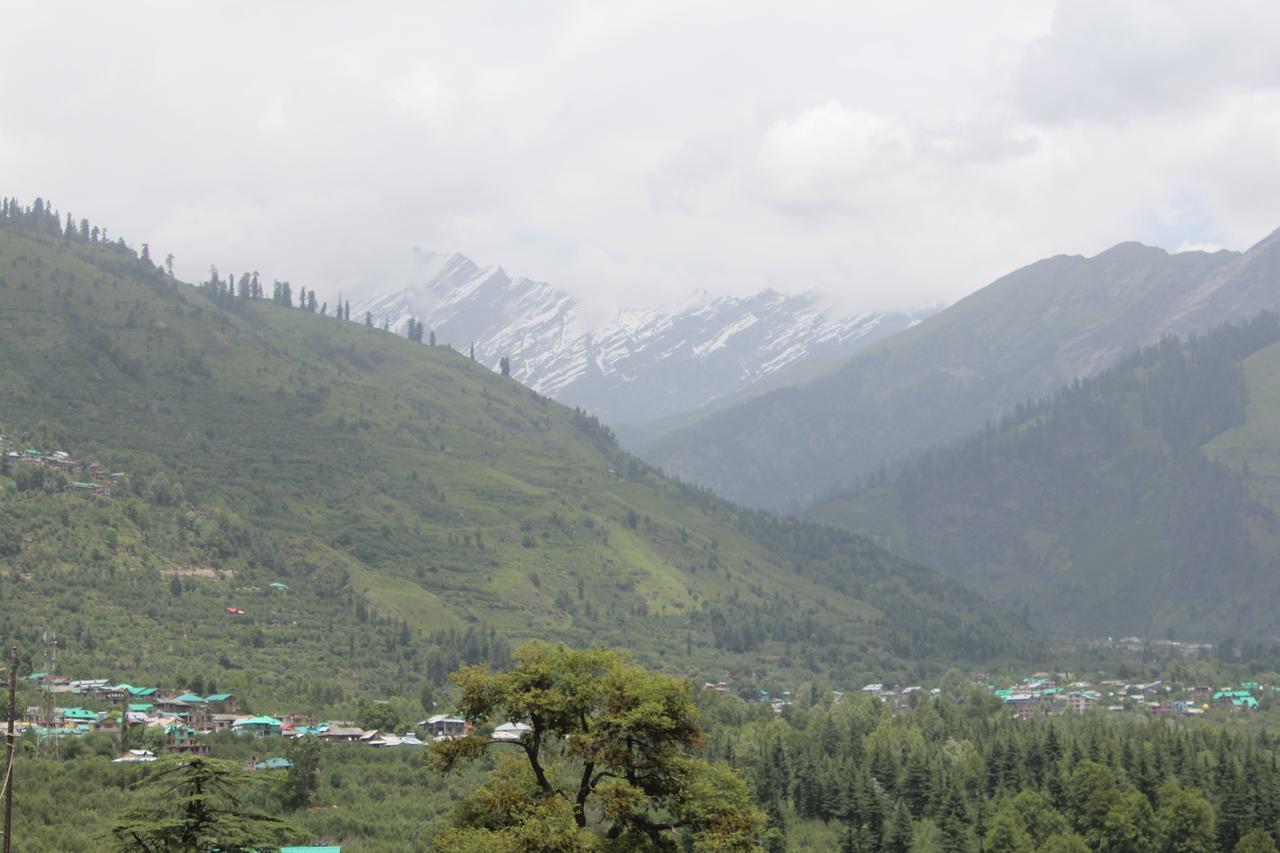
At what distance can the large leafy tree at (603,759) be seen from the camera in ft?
144

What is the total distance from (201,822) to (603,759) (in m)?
13.5

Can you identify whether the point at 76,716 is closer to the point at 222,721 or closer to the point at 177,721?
the point at 177,721

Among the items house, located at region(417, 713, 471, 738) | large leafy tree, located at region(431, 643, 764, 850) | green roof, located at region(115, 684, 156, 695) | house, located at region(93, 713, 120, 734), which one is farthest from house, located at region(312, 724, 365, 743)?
large leafy tree, located at region(431, 643, 764, 850)

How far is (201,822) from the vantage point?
47.3m

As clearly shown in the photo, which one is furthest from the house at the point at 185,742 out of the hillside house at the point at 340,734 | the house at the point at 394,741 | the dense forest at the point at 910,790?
the house at the point at 394,741

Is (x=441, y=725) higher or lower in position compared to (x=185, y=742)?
lower

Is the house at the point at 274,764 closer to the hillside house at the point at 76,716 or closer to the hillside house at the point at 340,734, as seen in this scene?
the hillside house at the point at 340,734

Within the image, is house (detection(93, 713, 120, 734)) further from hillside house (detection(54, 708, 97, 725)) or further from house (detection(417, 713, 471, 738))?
house (detection(417, 713, 471, 738))

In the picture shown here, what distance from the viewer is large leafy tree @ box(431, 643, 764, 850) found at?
44.0 metres

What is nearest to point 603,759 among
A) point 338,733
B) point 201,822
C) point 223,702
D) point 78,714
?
point 201,822

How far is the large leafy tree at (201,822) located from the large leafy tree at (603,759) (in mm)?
7042

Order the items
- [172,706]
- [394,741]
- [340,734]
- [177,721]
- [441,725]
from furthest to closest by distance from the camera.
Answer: [441,725] → [172,706] → [340,734] → [394,741] → [177,721]

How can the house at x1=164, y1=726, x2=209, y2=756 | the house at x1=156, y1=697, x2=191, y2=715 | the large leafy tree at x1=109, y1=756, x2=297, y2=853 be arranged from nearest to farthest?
1. the large leafy tree at x1=109, y1=756, x2=297, y2=853
2. the house at x1=164, y1=726, x2=209, y2=756
3. the house at x1=156, y1=697, x2=191, y2=715

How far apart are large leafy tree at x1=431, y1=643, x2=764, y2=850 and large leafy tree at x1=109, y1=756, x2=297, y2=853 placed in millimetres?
7042
